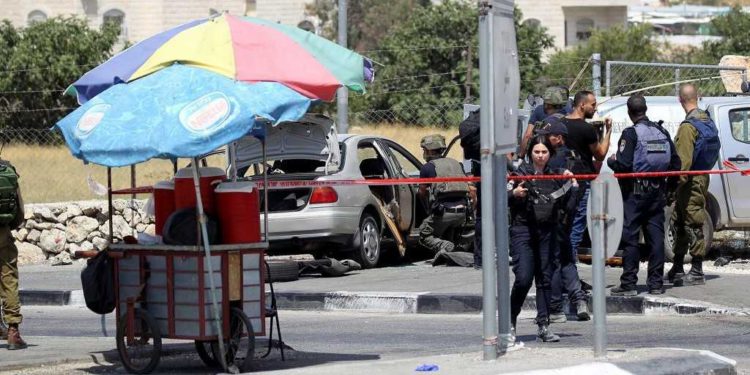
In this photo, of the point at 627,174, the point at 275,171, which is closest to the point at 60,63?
the point at 275,171

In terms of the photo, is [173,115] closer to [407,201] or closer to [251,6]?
[407,201]

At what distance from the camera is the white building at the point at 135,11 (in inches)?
2589

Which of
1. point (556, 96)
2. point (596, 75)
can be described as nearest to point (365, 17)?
point (596, 75)

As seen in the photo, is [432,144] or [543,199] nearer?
[543,199]

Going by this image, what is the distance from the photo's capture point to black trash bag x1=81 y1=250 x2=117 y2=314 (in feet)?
30.3

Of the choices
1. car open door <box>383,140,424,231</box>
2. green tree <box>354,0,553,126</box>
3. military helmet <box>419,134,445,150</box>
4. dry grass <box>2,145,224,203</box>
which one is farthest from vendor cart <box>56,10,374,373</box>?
green tree <box>354,0,553,126</box>

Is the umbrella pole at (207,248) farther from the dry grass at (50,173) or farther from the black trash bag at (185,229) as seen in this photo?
the dry grass at (50,173)

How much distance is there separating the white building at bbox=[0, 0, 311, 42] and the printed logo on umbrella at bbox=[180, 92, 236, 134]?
57193 millimetres

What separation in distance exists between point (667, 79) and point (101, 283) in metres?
19.3

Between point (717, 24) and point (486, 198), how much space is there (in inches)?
2393

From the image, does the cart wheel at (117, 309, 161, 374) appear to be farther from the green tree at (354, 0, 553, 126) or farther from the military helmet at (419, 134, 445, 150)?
the green tree at (354, 0, 553, 126)

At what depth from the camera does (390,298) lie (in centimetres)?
1282

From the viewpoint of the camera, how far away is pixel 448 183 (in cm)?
1512

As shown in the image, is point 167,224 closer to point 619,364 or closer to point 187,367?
point 187,367
